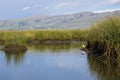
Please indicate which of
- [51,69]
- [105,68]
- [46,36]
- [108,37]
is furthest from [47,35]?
[105,68]

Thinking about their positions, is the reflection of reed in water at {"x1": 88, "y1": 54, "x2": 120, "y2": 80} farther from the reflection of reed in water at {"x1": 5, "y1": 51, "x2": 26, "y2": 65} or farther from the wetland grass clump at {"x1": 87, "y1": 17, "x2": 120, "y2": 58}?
the reflection of reed in water at {"x1": 5, "y1": 51, "x2": 26, "y2": 65}

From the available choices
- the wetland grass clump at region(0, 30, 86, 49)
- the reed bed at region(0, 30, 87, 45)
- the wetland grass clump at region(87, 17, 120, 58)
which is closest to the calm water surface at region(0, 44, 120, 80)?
the wetland grass clump at region(87, 17, 120, 58)

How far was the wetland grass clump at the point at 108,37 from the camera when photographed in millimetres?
21781

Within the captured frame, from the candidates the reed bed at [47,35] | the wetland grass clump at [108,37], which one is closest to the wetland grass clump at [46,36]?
the reed bed at [47,35]

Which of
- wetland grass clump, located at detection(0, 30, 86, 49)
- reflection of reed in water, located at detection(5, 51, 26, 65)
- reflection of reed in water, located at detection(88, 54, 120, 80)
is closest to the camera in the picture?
reflection of reed in water, located at detection(88, 54, 120, 80)

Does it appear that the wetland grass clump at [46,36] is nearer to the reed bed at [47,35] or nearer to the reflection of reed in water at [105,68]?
the reed bed at [47,35]

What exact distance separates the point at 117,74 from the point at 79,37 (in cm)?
2967

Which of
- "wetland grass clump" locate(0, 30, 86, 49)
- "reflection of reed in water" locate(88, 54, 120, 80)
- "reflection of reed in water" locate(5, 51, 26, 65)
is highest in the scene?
"reflection of reed in water" locate(88, 54, 120, 80)

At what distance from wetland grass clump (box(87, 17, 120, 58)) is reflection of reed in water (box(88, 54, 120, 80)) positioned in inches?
23.3

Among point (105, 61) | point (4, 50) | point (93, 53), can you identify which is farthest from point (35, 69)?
point (4, 50)

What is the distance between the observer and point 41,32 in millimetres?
45500

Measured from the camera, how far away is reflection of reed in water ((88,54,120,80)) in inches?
696

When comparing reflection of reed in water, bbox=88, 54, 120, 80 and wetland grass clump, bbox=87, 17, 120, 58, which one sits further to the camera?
wetland grass clump, bbox=87, 17, 120, 58

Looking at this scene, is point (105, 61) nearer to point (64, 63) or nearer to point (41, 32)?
point (64, 63)
